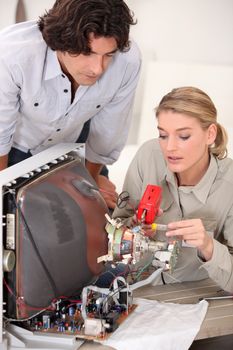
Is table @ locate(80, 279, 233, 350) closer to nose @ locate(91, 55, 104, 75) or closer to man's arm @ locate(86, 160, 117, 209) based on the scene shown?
man's arm @ locate(86, 160, 117, 209)

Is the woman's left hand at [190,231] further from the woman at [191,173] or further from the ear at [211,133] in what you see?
the ear at [211,133]

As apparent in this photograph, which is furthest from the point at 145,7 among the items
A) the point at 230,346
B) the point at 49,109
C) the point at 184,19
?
the point at 230,346

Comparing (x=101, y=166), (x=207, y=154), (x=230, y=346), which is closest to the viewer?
(x=207, y=154)

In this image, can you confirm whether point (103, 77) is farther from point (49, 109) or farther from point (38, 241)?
point (38, 241)

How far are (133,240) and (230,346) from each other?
0.76 meters

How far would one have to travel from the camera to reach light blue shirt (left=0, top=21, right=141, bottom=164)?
1794mm

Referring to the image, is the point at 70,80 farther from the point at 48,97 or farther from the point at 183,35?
the point at 183,35

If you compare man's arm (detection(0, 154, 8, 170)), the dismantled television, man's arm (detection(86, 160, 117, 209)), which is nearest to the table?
the dismantled television

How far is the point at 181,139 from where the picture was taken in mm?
1795

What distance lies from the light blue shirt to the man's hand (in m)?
0.14

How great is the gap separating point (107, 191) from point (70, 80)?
429 millimetres

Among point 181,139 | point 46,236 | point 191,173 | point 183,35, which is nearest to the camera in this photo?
point 46,236

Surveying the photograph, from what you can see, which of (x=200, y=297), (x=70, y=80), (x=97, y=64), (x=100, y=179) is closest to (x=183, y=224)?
(x=200, y=297)

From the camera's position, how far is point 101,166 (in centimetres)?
229
